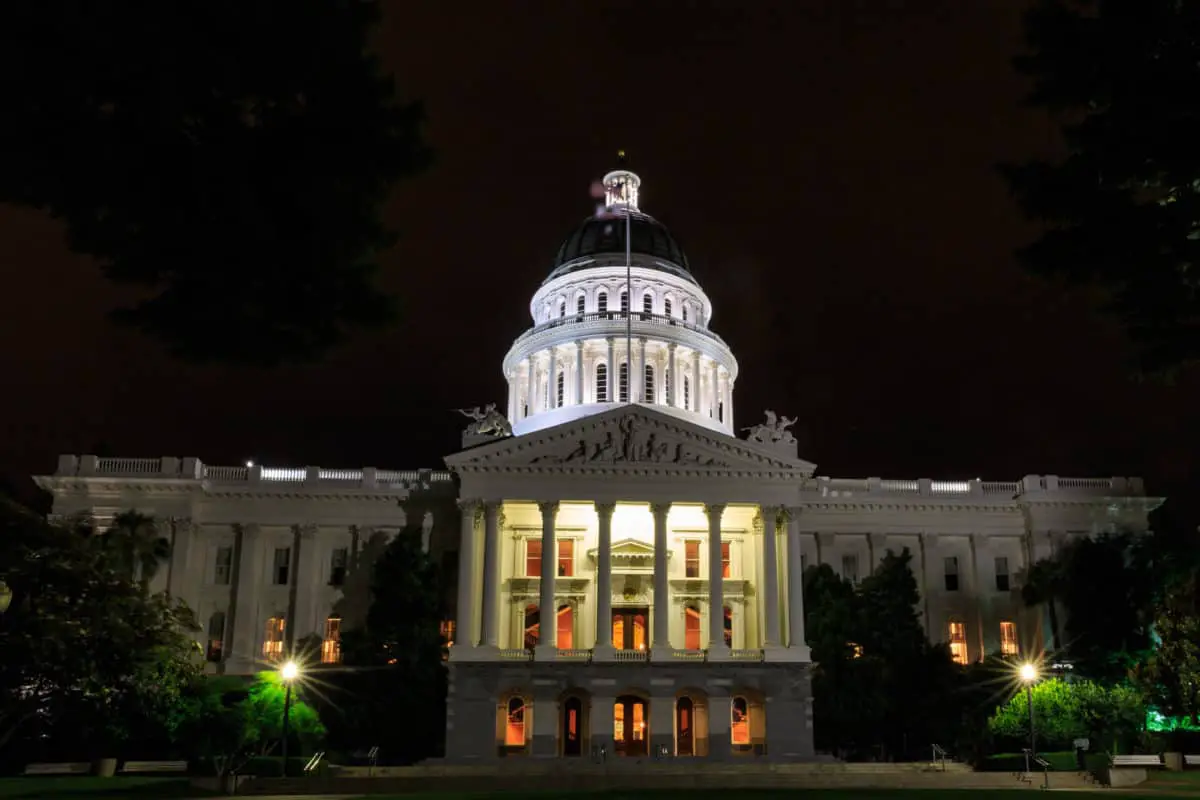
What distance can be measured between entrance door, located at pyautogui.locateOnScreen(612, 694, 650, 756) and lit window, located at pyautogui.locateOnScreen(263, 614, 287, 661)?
726 inches

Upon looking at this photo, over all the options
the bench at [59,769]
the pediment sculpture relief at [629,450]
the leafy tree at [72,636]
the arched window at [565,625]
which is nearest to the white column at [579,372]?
the pediment sculpture relief at [629,450]

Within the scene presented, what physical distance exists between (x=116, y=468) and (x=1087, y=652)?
50549 mm

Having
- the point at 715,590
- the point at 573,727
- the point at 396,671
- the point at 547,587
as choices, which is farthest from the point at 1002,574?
the point at 396,671

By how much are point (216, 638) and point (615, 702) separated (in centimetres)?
2206

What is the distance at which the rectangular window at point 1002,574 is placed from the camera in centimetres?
6569

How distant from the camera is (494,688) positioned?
2089 inches

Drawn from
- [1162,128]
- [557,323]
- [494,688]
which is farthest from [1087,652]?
[1162,128]

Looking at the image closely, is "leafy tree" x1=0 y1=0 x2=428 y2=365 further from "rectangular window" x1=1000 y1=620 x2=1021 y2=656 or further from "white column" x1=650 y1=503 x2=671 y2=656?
"rectangular window" x1=1000 y1=620 x2=1021 y2=656

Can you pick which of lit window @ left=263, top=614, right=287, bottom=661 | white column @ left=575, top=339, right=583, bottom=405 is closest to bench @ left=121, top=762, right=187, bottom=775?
lit window @ left=263, top=614, right=287, bottom=661

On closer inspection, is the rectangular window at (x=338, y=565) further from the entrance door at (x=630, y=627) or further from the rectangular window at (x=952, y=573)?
the rectangular window at (x=952, y=573)

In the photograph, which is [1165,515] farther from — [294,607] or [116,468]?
[116,468]

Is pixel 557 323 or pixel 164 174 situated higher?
pixel 557 323

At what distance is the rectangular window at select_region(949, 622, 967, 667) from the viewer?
64.5 metres

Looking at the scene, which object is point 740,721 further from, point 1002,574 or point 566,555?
point 1002,574
